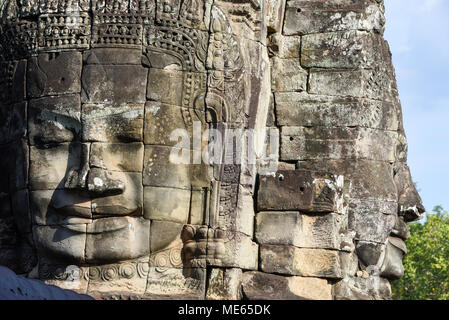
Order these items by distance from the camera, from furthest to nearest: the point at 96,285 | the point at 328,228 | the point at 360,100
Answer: the point at 360,100, the point at 328,228, the point at 96,285

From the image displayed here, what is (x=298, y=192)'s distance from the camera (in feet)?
42.7

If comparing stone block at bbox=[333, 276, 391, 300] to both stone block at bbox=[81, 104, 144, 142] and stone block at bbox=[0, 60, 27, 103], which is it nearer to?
stone block at bbox=[81, 104, 144, 142]

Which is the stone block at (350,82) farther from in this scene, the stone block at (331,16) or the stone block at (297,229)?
the stone block at (297,229)

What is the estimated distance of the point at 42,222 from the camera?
12.3 metres

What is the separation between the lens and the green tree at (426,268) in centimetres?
2805

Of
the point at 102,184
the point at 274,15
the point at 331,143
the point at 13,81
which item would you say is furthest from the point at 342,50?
the point at 13,81

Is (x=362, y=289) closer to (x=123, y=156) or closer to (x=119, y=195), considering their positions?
(x=119, y=195)

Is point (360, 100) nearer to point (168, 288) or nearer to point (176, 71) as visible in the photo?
point (176, 71)

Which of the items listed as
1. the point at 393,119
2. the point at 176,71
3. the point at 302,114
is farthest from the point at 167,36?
the point at 393,119

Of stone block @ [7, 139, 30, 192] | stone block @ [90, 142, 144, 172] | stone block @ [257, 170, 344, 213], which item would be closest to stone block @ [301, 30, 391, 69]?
stone block @ [257, 170, 344, 213]

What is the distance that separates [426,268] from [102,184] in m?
18.2

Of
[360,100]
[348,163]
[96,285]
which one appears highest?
[360,100]

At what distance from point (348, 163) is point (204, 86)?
2517 mm

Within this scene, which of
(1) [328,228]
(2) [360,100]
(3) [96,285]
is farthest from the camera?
(2) [360,100]
